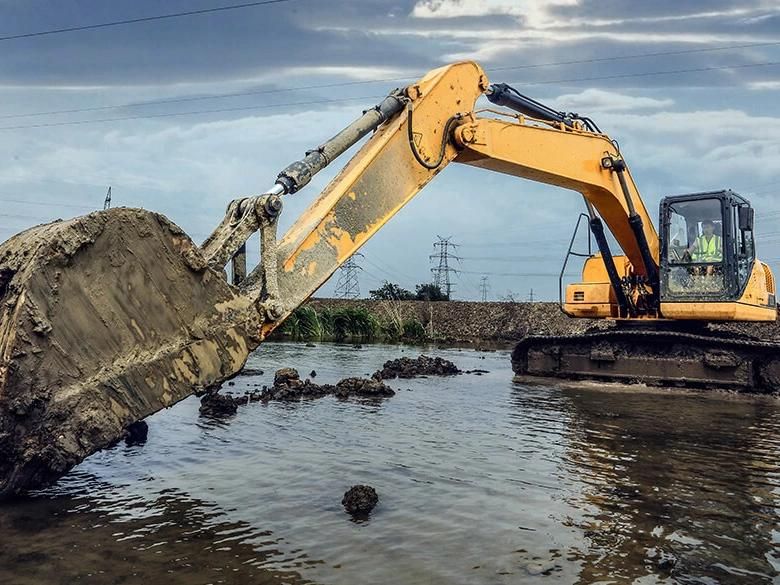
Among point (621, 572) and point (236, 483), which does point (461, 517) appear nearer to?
point (621, 572)

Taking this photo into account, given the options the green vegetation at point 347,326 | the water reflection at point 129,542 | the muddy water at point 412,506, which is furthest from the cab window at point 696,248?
the green vegetation at point 347,326

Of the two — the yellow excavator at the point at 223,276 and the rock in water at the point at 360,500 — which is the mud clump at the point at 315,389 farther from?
the rock in water at the point at 360,500

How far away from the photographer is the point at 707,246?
500 inches

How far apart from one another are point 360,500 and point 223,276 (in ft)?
5.88

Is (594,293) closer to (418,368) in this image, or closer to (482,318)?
(418,368)

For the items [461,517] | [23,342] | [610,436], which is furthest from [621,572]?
[610,436]

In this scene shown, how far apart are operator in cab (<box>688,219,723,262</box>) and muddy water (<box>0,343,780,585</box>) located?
4.68 meters

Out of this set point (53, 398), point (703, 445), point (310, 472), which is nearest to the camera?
point (53, 398)

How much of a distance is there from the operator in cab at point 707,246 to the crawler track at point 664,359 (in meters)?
1.33

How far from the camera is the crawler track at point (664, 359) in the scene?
471 inches

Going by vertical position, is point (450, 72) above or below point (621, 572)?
above

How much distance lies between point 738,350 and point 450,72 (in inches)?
279

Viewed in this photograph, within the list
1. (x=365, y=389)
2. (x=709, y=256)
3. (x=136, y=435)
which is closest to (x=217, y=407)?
(x=136, y=435)

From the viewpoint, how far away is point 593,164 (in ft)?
38.7
